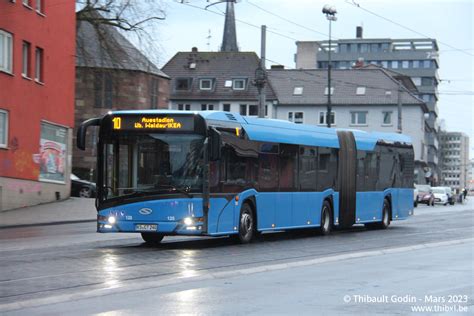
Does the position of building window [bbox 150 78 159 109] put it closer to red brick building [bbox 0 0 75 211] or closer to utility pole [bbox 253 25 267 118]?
red brick building [bbox 0 0 75 211]

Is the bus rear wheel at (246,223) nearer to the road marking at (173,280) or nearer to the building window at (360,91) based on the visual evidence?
the road marking at (173,280)

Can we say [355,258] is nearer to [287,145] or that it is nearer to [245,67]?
[287,145]

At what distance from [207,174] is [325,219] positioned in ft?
23.6

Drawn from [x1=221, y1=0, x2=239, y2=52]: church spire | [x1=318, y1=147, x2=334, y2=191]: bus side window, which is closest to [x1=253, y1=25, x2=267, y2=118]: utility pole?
[x1=318, y1=147, x2=334, y2=191]: bus side window

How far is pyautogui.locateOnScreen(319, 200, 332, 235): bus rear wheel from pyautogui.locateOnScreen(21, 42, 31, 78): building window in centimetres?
1707

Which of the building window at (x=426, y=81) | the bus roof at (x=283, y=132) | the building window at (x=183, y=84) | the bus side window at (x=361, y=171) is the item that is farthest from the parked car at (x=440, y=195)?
the building window at (x=426, y=81)

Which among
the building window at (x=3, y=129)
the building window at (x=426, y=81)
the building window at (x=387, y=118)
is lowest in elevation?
the building window at (x=3, y=129)

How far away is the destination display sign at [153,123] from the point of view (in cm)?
1742

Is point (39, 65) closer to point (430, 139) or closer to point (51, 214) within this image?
point (51, 214)

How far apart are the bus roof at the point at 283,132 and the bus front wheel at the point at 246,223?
160cm

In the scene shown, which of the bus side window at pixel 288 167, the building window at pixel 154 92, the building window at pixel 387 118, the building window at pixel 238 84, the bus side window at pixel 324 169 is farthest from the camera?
the building window at pixel 387 118

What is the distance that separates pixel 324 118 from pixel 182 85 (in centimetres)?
1544

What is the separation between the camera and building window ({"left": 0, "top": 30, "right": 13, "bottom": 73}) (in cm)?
3375

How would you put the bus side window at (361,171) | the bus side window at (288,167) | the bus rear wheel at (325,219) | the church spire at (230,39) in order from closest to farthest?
the bus side window at (288,167), the bus rear wheel at (325,219), the bus side window at (361,171), the church spire at (230,39)
